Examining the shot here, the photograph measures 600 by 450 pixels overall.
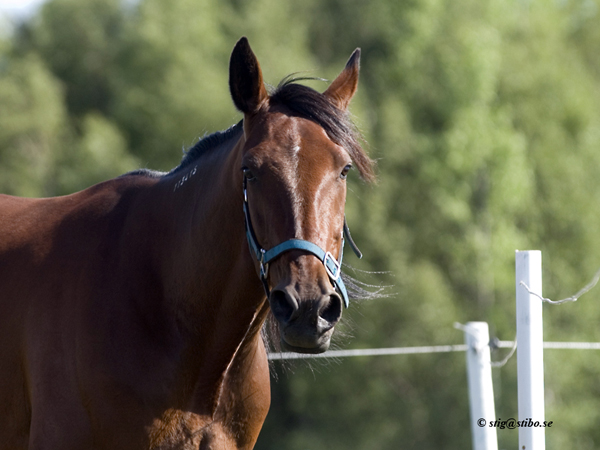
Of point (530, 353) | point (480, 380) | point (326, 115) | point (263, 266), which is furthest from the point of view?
point (480, 380)

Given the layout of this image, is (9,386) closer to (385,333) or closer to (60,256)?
(60,256)

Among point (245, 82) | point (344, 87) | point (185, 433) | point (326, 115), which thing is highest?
point (344, 87)

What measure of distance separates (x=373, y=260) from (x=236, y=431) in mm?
18584

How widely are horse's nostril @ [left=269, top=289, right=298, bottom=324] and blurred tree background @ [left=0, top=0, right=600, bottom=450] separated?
1692 cm

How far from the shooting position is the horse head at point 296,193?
93.9 inches

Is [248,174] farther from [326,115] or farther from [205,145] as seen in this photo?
[205,145]

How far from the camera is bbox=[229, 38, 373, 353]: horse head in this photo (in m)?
2.38

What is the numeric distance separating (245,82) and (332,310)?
1.05m

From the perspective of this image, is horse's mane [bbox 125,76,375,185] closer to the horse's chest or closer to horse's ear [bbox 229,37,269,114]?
horse's ear [bbox 229,37,269,114]

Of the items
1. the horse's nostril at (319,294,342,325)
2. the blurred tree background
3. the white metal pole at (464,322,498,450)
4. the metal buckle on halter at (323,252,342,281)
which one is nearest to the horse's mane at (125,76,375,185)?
the metal buckle on halter at (323,252,342,281)

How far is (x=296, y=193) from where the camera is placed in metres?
2.54

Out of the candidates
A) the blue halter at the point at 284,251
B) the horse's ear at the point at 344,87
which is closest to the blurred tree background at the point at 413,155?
the horse's ear at the point at 344,87

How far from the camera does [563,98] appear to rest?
2272 centimetres

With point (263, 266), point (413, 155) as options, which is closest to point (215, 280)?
point (263, 266)
